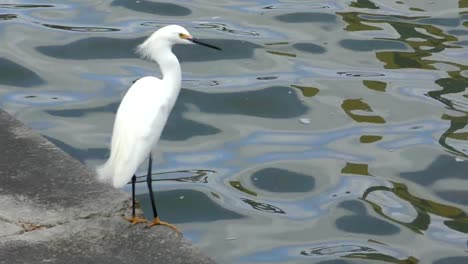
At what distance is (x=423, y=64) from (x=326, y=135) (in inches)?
58.8

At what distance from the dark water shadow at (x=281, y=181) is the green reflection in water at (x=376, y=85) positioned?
1362 millimetres

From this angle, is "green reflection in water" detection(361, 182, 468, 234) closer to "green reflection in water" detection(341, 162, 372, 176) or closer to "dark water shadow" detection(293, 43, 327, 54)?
"green reflection in water" detection(341, 162, 372, 176)

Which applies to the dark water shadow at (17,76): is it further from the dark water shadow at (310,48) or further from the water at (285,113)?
the dark water shadow at (310,48)

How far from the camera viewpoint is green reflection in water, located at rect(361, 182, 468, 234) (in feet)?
19.4

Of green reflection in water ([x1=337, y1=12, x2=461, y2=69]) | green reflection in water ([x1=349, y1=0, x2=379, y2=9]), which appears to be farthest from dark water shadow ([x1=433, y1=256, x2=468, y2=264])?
green reflection in water ([x1=349, y1=0, x2=379, y2=9])

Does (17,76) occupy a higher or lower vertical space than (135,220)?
lower


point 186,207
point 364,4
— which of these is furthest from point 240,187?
point 364,4

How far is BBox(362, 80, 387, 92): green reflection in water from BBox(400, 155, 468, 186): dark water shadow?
1058mm

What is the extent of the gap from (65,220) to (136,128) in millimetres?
471

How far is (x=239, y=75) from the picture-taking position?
310 inches

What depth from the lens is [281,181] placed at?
641 centimetres

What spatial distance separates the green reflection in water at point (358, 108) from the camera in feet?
23.4

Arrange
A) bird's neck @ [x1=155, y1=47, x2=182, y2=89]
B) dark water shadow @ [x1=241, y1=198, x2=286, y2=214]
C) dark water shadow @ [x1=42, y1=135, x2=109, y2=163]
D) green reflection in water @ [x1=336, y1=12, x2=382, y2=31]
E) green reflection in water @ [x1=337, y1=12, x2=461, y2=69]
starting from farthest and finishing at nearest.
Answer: green reflection in water @ [x1=336, y1=12, x2=382, y2=31], green reflection in water @ [x1=337, y1=12, x2=461, y2=69], dark water shadow @ [x1=42, y1=135, x2=109, y2=163], dark water shadow @ [x1=241, y1=198, x2=286, y2=214], bird's neck @ [x1=155, y1=47, x2=182, y2=89]

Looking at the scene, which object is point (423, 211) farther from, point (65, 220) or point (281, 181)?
point (65, 220)
